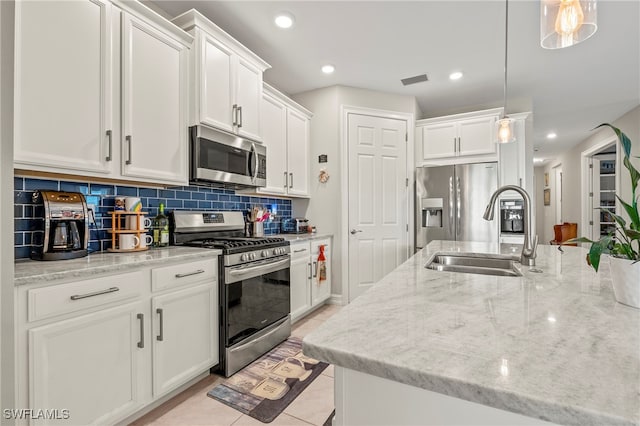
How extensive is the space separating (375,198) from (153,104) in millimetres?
2620

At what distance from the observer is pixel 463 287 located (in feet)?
3.25

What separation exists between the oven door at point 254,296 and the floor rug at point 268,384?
0.24m

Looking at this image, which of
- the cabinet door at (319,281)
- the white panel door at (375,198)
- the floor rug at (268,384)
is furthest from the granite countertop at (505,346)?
the white panel door at (375,198)

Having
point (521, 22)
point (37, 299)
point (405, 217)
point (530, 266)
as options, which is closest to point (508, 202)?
point (405, 217)

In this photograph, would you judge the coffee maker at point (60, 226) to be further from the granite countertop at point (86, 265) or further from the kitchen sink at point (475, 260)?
the kitchen sink at point (475, 260)

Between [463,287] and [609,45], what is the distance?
341cm

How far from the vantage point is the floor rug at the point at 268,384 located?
1.73 m

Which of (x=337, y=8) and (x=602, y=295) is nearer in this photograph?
(x=602, y=295)

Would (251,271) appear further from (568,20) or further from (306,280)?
(568,20)

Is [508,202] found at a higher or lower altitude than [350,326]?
higher

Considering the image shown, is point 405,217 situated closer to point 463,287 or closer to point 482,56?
point 482,56

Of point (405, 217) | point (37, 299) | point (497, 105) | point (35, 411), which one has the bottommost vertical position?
point (35, 411)

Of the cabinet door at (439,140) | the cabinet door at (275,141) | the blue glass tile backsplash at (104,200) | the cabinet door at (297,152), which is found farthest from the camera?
the cabinet door at (439,140)

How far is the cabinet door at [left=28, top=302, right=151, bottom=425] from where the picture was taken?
1.19 m
